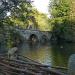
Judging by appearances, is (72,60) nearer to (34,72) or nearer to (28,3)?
(34,72)

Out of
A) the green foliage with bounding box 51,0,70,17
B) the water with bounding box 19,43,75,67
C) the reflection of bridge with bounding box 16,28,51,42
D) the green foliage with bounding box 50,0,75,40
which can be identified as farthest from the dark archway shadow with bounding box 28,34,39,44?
the water with bounding box 19,43,75,67

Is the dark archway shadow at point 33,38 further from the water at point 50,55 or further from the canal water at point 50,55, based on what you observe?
the water at point 50,55

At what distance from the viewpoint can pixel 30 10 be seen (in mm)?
21266

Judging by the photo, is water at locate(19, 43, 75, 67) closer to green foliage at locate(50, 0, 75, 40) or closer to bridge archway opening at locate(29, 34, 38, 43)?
green foliage at locate(50, 0, 75, 40)

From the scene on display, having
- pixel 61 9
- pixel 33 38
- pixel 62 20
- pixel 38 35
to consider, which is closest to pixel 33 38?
pixel 33 38

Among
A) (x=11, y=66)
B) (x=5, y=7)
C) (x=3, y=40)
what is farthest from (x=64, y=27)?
(x=11, y=66)

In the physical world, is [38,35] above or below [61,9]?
below

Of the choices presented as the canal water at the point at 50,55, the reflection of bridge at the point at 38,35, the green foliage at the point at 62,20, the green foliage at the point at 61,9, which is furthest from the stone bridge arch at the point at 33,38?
the canal water at the point at 50,55

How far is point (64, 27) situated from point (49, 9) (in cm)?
754

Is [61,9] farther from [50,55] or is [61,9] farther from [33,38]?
[50,55]

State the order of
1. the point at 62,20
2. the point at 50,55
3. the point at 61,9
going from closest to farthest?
the point at 50,55
the point at 62,20
the point at 61,9

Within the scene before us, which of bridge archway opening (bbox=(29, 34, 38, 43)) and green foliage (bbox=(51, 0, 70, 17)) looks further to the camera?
bridge archway opening (bbox=(29, 34, 38, 43))

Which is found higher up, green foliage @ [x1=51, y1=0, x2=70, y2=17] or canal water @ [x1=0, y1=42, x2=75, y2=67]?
green foliage @ [x1=51, y1=0, x2=70, y2=17]

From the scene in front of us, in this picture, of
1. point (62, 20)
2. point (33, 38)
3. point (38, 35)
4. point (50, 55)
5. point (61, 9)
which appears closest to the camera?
point (50, 55)
